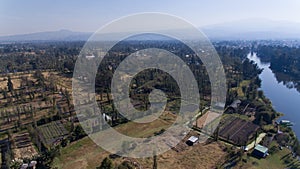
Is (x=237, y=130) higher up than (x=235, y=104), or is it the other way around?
(x=235, y=104)

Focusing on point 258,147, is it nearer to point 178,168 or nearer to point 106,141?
point 178,168

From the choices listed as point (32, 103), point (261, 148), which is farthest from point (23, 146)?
point (261, 148)

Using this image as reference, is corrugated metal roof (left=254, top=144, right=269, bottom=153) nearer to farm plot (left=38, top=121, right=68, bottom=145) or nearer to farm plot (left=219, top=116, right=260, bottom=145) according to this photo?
farm plot (left=219, top=116, right=260, bottom=145)

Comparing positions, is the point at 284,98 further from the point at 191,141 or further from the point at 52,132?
the point at 52,132

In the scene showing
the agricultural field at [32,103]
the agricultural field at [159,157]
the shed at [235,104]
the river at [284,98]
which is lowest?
the agricultural field at [159,157]

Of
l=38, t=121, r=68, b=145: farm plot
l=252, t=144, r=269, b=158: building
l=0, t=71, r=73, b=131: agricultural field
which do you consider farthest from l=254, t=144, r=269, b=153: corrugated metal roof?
l=0, t=71, r=73, b=131: agricultural field

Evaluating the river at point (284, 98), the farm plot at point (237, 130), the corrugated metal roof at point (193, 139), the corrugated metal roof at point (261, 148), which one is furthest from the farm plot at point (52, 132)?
the river at point (284, 98)

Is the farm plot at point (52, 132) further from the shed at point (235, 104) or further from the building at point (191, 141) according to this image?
Answer: the shed at point (235, 104)
